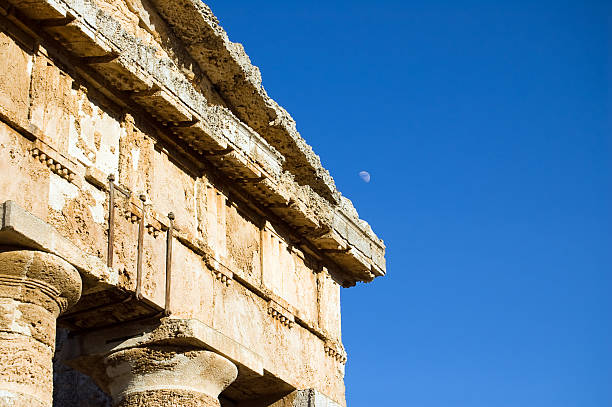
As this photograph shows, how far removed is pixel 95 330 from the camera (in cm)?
920

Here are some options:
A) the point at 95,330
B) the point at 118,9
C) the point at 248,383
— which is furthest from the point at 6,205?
the point at 248,383

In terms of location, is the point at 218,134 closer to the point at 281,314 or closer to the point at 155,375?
the point at 281,314

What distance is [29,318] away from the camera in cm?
751

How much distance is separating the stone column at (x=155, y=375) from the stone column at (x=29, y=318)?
127 centimetres

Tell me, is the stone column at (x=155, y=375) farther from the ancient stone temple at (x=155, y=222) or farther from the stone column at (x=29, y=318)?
the stone column at (x=29, y=318)

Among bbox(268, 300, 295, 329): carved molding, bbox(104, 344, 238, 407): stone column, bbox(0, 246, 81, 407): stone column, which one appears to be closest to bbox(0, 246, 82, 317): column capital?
bbox(0, 246, 81, 407): stone column

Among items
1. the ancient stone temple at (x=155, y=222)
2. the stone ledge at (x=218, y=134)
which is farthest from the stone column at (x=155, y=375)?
the stone ledge at (x=218, y=134)

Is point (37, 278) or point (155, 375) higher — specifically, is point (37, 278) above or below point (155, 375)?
above

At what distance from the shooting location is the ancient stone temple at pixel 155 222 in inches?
307

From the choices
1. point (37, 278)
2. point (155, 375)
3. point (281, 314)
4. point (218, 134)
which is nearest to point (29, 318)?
point (37, 278)

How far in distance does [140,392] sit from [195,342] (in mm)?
607

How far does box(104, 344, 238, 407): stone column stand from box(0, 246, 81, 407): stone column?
4.17ft

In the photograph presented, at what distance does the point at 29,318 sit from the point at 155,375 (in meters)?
1.80

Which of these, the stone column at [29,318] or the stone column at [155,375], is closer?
the stone column at [29,318]
